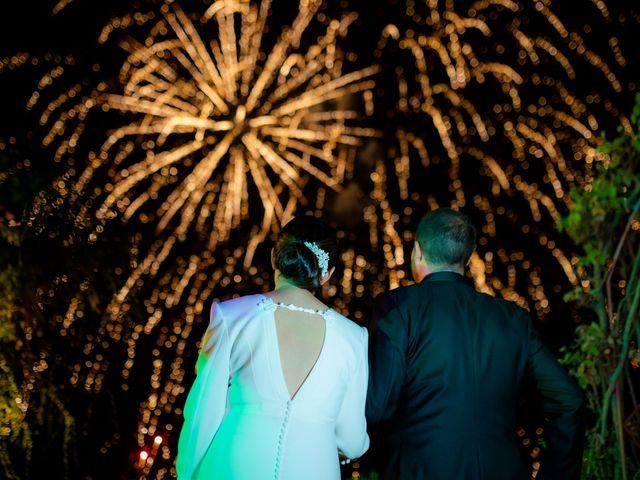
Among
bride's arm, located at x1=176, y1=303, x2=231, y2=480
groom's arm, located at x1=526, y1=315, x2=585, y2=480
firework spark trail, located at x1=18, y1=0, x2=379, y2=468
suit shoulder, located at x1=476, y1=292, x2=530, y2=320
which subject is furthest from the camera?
firework spark trail, located at x1=18, y1=0, x2=379, y2=468

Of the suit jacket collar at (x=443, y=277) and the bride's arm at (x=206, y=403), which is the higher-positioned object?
the suit jacket collar at (x=443, y=277)

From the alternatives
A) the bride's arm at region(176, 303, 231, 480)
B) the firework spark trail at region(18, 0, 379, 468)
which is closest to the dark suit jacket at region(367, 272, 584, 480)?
the bride's arm at region(176, 303, 231, 480)

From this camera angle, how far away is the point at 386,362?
2826 millimetres

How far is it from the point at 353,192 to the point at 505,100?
28.6 ft

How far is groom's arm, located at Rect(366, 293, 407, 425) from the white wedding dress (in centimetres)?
15

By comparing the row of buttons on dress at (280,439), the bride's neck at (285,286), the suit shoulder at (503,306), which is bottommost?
the row of buttons on dress at (280,439)

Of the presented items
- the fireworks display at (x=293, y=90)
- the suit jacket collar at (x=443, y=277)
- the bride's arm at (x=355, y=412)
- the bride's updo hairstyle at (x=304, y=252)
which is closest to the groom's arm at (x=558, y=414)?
the suit jacket collar at (x=443, y=277)

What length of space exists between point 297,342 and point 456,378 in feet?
2.03

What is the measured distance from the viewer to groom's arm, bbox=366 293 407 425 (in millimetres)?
2824

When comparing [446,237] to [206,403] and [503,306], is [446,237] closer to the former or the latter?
[503,306]

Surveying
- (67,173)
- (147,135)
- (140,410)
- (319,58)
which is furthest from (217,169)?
(67,173)

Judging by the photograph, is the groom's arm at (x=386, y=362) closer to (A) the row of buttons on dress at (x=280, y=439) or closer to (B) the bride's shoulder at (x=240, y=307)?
(A) the row of buttons on dress at (x=280, y=439)

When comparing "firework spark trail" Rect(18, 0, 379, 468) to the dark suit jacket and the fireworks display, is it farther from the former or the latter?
the dark suit jacket

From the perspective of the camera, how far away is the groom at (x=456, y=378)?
276 cm
